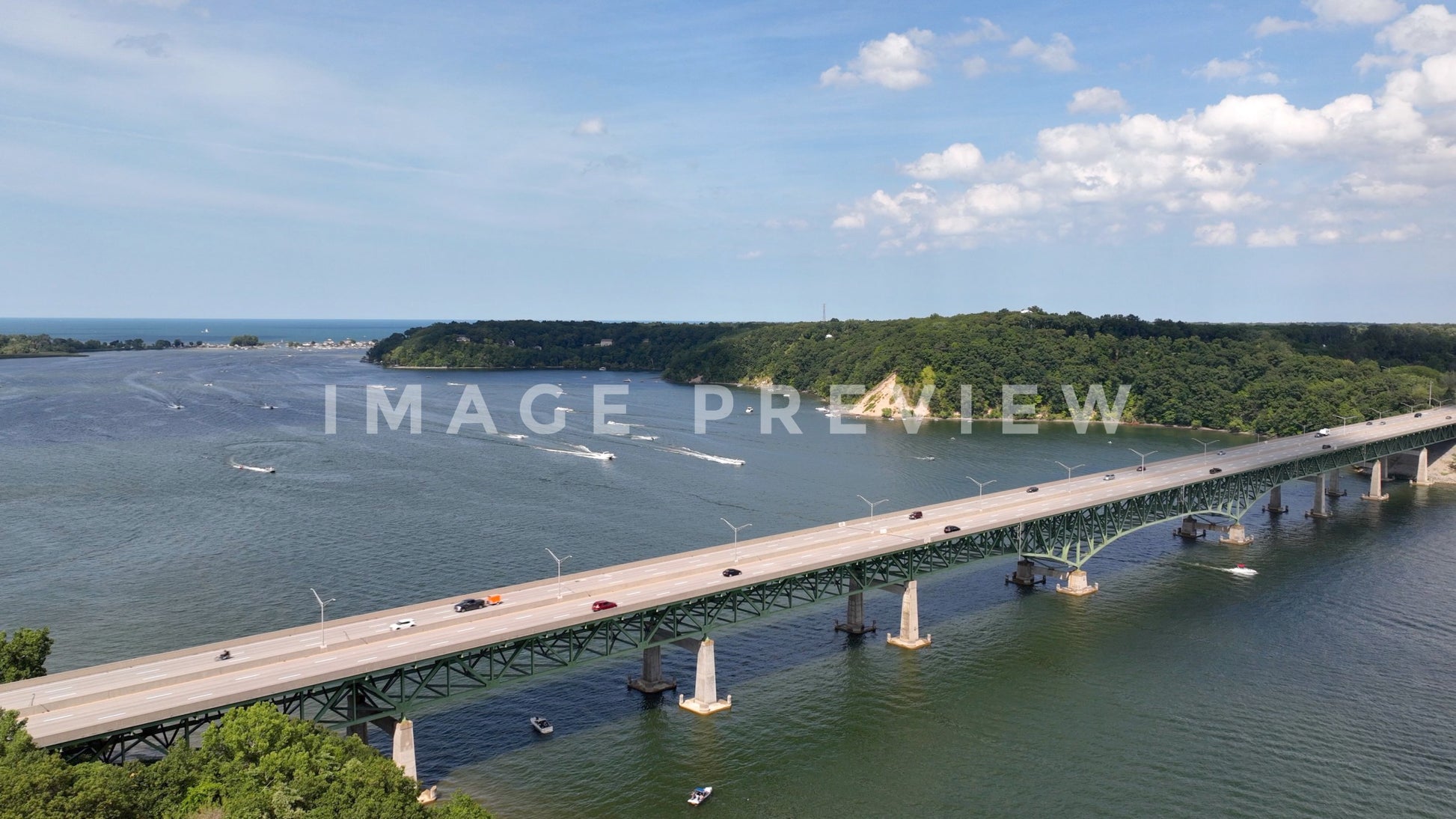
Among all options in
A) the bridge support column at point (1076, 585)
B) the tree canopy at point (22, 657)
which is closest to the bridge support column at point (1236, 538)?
Answer: the bridge support column at point (1076, 585)

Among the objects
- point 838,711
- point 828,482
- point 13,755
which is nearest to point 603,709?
point 838,711

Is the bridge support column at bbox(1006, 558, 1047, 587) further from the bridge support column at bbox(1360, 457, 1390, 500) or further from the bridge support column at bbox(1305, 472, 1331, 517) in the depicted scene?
the bridge support column at bbox(1360, 457, 1390, 500)

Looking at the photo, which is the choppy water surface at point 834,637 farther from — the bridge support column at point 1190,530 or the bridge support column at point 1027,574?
the bridge support column at point 1190,530

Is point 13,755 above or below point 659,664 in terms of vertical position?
above

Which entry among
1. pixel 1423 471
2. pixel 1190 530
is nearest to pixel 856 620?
pixel 1190 530

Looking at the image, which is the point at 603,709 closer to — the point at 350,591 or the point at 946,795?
the point at 946,795

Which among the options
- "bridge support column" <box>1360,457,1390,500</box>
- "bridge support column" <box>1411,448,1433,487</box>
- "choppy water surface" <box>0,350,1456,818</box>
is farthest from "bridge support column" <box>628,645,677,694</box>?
"bridge support column" <box>1411,448,1433,487</box>

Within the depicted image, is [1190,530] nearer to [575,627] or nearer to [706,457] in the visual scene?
[706,457]
